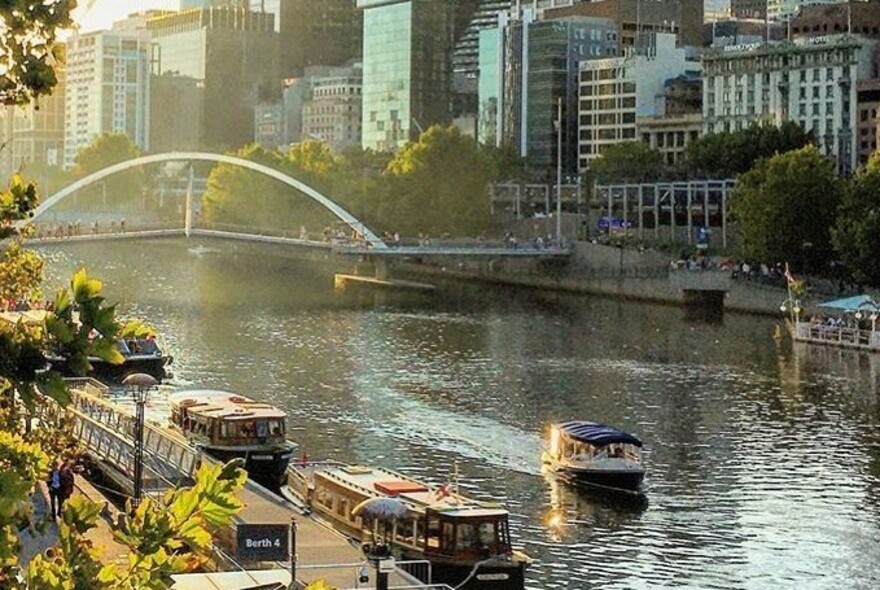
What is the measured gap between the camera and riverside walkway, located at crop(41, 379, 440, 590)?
25.4 metres

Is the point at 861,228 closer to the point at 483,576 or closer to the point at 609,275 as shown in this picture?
the point at 609,275

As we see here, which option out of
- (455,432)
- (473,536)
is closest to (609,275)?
(455,432)

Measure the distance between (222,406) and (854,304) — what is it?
40298mm

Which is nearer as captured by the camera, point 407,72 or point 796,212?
point 796,212

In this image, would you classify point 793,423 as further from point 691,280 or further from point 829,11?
point 829,11

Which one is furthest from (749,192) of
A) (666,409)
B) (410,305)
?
(666,409)

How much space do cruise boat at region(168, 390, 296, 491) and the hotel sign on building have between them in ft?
287

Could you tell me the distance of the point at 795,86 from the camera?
131750 millimetres

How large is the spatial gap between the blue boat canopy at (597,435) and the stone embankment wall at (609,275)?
4443 cm

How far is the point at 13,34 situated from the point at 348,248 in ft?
324

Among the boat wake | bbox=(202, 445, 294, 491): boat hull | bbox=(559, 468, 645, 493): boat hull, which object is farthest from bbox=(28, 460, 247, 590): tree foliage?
the boat wake

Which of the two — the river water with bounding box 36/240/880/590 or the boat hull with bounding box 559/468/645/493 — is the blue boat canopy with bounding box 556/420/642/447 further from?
the river water with bounding box 36/240/880/590

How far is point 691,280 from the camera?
9481 cm

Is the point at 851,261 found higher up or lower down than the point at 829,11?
lower down
